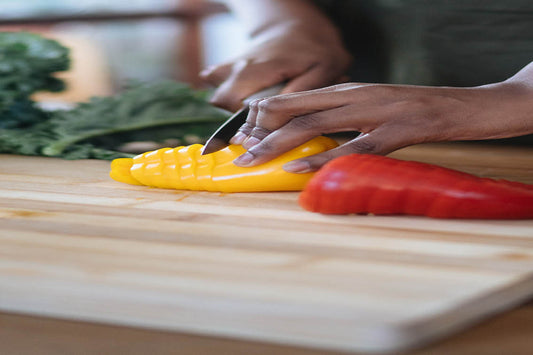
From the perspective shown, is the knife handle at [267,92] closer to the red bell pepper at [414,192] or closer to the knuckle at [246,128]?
the knuckle at [246,128]

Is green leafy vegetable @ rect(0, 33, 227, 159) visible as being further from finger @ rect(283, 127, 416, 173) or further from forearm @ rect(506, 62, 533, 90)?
forearm @ rect(506, 62, 533, 90)

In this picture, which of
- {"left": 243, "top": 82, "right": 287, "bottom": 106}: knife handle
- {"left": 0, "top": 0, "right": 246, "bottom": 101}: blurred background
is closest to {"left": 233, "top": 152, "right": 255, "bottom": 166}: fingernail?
{"left": 243, "top": 82, "right": 287, "bottom": 106}: knife handle

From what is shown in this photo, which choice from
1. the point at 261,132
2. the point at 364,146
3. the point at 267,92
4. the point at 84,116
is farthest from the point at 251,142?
the point at 84,116

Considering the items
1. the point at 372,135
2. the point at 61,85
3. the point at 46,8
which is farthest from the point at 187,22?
the point at 372,135

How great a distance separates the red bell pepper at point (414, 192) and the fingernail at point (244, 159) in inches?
5.5

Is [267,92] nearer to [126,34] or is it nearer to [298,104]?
[298,104]

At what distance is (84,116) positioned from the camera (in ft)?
Result: 4.77

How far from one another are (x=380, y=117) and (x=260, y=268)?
38cm

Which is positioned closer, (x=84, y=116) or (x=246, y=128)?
(x=246, y=128)

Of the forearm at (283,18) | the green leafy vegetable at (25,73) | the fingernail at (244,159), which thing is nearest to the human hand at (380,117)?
the fingernail at (244,159)

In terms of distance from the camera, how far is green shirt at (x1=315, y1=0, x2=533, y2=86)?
54.6 inches

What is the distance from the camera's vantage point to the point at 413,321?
475 millimetres

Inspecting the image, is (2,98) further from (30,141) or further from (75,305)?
(75,305)

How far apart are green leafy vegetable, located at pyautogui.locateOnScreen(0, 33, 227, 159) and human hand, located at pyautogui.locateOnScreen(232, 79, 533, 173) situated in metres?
0.40
